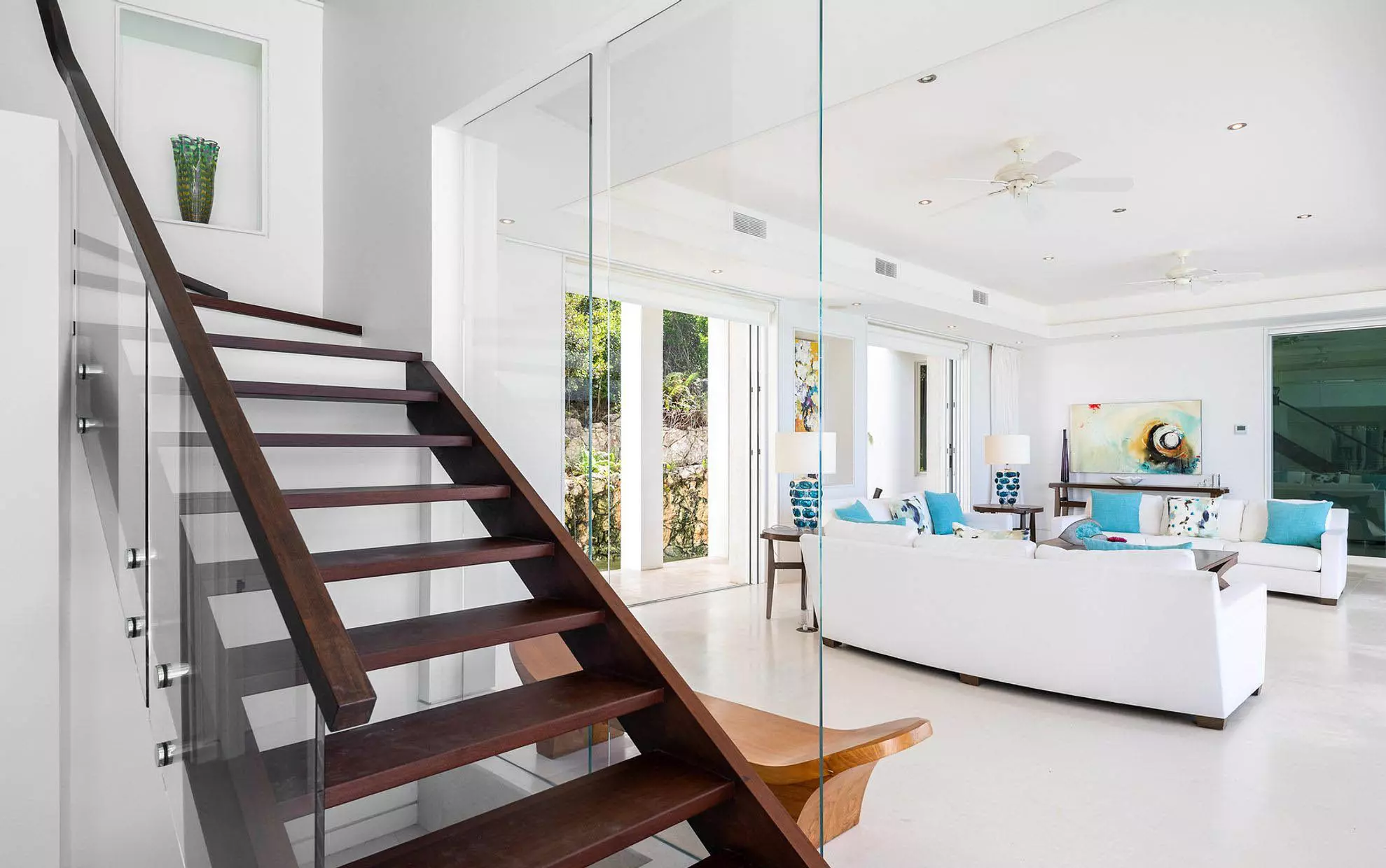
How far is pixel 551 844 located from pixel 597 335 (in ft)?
5.41

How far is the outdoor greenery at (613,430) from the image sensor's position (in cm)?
256

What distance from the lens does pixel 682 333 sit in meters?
2.57

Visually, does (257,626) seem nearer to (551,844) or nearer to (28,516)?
(551,844)

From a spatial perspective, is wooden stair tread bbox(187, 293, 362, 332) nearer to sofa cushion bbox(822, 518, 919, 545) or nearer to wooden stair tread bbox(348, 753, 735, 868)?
wooden stair tread bbox(348, 753, 735, 868)

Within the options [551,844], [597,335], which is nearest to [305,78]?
[597,335]

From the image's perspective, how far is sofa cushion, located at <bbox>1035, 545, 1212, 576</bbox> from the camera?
3691mm

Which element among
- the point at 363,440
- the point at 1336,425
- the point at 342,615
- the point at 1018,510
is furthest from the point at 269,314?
the point at 1336,425

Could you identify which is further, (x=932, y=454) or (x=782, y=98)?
(x=932, y=454)

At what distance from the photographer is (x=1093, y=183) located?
4781 millimetres

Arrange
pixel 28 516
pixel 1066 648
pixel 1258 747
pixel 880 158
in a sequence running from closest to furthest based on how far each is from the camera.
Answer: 1. pixel 28 516
2. pixel 1258 747
3. pixel 1066 648
4. pixel 880 158

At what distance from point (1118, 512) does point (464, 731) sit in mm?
7685

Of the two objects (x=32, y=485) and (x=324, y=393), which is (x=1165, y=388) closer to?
(x=324, y=393)

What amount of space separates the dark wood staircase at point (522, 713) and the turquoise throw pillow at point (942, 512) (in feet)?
17.0

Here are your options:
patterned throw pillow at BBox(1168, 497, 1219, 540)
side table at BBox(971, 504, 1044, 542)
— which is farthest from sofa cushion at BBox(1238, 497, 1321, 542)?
side table at BBox(971, 504, 1044, 542)
